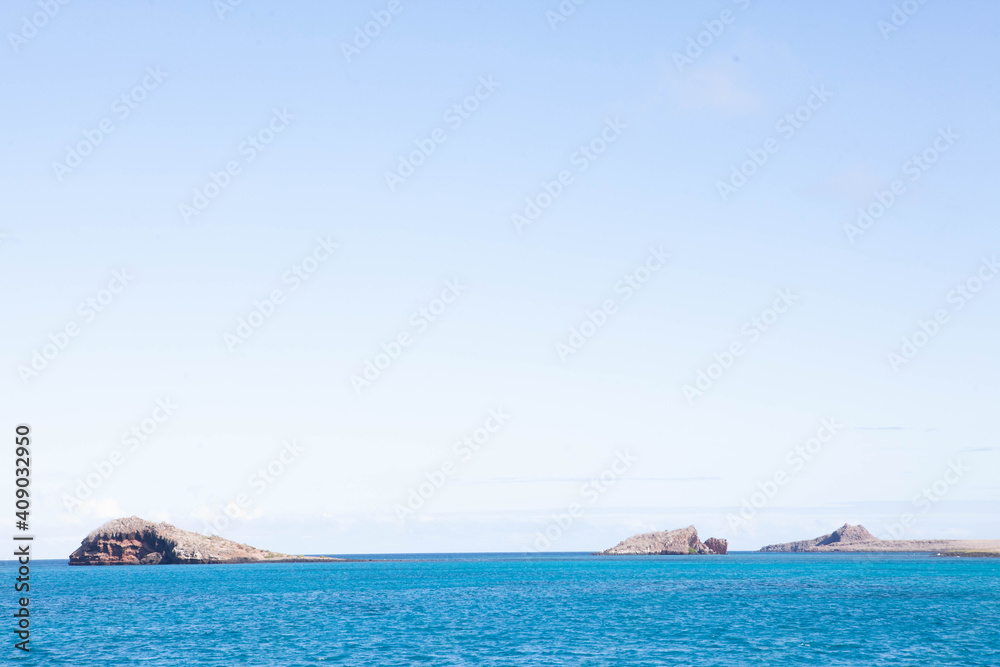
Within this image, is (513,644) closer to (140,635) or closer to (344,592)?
(140,635)

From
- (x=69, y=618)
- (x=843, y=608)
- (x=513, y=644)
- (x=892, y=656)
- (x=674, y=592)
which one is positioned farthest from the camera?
(x=674, y=592)

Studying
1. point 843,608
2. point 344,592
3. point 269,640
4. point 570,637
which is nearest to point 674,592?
point 843,608

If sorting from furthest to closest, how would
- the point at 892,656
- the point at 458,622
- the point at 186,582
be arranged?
the point at 186,582
the point at 458,622
the point at 892,656

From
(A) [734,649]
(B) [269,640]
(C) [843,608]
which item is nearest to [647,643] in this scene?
(A) [734,649]

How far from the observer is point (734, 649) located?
55250 mm

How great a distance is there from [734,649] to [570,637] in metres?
11.9

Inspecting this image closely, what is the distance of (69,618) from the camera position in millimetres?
78062

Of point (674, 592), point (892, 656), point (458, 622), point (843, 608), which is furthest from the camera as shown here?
point (674, 592)

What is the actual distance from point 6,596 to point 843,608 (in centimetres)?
10200

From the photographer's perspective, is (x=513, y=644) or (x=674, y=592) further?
(x=674, y=592)

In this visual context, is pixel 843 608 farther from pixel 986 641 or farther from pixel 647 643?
pixel 647 643

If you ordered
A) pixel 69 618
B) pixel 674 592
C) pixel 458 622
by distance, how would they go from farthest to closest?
pixel 674 592 → pixel 69 618 → pixel 458 622

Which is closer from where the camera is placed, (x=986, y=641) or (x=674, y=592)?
(x=986, y=641)

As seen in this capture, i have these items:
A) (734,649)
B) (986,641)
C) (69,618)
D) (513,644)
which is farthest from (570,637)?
(69,618)
